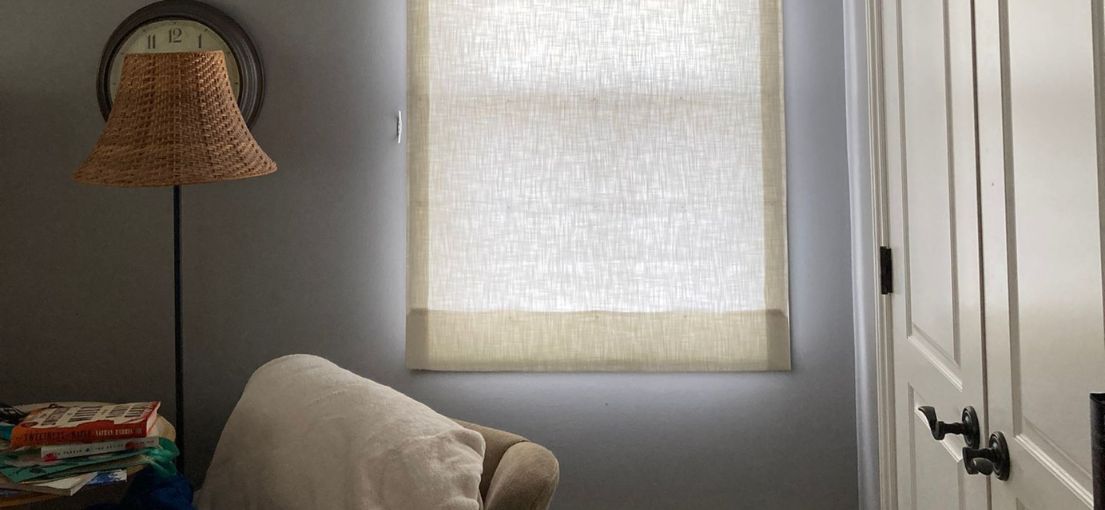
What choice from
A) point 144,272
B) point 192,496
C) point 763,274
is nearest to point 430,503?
point 192,496

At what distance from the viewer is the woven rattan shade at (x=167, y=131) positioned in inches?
83.4

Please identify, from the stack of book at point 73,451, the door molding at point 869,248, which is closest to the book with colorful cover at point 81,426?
the stack of book at point 73,451

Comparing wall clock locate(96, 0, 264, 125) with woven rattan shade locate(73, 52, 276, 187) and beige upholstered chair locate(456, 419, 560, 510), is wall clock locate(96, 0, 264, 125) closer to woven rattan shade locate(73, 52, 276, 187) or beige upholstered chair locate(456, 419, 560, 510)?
woven rattan shade locate(73, 52, 276, 187)

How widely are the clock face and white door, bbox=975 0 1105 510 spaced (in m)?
1.95

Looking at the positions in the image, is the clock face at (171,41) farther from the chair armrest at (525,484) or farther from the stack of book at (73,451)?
the chair armrest at (525,484)

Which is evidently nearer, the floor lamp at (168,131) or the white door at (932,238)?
the white door at (932,238)

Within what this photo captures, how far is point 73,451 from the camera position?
1.93m

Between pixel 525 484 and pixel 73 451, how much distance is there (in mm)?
952

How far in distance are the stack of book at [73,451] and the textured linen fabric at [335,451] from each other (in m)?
0.16

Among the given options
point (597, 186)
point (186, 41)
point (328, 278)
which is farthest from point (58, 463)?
point (597, 186)

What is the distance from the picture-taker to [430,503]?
1565 millimetres

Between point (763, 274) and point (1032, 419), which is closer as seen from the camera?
point (1032, 419)

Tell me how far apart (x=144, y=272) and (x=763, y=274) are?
167cm

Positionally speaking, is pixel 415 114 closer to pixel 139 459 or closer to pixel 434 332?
pixel 434 332
